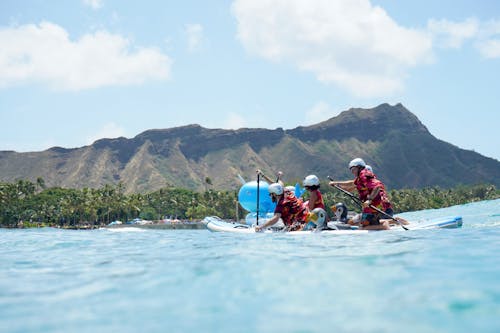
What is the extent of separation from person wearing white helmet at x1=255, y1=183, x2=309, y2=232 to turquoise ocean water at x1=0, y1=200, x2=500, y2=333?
5839mm

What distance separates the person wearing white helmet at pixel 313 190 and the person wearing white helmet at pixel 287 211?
1.14 ft

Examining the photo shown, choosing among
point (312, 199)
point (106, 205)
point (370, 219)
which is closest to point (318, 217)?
point (312, 199)

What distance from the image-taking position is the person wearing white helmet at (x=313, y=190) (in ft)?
41.1

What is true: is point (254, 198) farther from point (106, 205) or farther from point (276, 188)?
point (106, 205)

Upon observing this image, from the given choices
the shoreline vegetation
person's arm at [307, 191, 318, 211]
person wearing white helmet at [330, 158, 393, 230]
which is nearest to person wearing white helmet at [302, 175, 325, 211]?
person's arm at [307, 191, 318, 211]

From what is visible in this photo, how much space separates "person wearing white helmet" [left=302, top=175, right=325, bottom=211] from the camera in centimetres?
1254

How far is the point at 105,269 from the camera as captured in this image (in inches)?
251

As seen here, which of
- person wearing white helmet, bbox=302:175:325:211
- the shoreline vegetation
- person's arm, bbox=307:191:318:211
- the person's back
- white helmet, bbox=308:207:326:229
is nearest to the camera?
white helmet, bbox=308:207:326:229

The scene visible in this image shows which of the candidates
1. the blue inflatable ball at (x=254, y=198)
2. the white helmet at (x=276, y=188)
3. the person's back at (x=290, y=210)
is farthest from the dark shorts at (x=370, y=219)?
the blue inflatable ball at (x=254, y=198)

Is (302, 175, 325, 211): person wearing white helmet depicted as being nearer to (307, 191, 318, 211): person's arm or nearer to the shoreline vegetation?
(307, 191, 318, 211): person's arm

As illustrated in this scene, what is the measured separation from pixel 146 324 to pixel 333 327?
135 centimetres

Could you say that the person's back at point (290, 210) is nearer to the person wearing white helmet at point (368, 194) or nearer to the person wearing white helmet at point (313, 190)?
the person wearing white helmet at point (313, 190)

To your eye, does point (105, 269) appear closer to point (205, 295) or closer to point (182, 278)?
point (182, 278)

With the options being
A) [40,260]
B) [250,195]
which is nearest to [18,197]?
[250,195]
